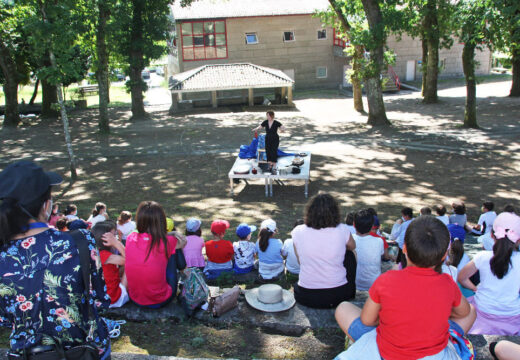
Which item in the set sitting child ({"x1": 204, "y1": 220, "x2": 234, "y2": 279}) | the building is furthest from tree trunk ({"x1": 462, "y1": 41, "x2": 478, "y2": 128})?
the building

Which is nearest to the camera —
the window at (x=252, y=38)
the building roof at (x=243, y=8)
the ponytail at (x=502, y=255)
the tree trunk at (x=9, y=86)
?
the ponytail at (x=502, y=255)

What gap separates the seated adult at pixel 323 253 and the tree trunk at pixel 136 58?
61.1ft

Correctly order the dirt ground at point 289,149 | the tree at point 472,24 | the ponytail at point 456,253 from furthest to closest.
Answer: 1. the tree at point 472,24
2. the dirt ground at point 289,149
3. the ponytail at point 456,253

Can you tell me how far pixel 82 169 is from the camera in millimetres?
12922

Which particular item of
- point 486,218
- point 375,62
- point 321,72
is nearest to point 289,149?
point 486,218

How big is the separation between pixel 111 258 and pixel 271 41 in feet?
103

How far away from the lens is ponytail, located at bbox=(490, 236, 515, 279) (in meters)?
3.77

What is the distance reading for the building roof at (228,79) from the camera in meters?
25.1

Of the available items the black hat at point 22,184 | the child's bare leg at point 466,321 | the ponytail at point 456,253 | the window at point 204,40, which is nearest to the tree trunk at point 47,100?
the window at point 204,40

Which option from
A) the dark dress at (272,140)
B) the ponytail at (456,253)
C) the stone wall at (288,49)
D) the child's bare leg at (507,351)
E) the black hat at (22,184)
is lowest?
the child's bare leg at (507,351)

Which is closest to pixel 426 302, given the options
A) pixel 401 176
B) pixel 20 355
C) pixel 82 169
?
pixel 20 355

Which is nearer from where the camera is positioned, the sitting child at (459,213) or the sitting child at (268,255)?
the sitting child at (268,255)

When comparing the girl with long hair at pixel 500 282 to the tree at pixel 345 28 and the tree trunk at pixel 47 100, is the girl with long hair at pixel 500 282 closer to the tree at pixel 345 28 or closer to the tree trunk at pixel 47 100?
the tree at pixel 345 28

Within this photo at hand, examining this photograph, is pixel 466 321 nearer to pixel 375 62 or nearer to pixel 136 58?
pixel 375 62
